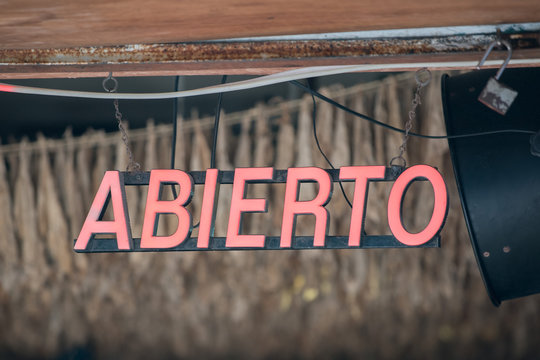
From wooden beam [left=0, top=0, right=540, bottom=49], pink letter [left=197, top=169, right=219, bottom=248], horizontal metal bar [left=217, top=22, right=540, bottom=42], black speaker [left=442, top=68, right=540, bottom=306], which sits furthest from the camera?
pink letter [left=197, top=169, right=219, bottom=248]

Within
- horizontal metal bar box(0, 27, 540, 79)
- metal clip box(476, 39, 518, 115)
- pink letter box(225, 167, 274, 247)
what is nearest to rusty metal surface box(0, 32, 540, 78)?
horizontal metal bar box(0, 27, 540, 79)

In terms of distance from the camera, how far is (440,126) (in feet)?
10.2

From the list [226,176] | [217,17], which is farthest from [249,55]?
[226,176]

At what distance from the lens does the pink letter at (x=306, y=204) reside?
5.58ft

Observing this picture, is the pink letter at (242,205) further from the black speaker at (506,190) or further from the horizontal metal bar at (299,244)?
the black speaker at (506,190)

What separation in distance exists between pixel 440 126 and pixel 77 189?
7.35 feet

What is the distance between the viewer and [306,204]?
1.73 metres

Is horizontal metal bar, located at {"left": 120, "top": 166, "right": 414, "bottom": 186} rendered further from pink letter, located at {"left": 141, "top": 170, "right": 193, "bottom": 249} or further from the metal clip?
the metal clip

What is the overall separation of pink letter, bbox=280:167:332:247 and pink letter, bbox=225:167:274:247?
0.07 metres

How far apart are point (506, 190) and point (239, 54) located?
0.87 metres

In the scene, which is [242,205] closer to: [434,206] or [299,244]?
[299,244]

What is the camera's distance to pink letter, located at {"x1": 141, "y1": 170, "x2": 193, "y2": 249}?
1.74 metres

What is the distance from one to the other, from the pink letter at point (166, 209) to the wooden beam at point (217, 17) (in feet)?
1.43

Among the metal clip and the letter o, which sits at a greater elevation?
the metal clip
